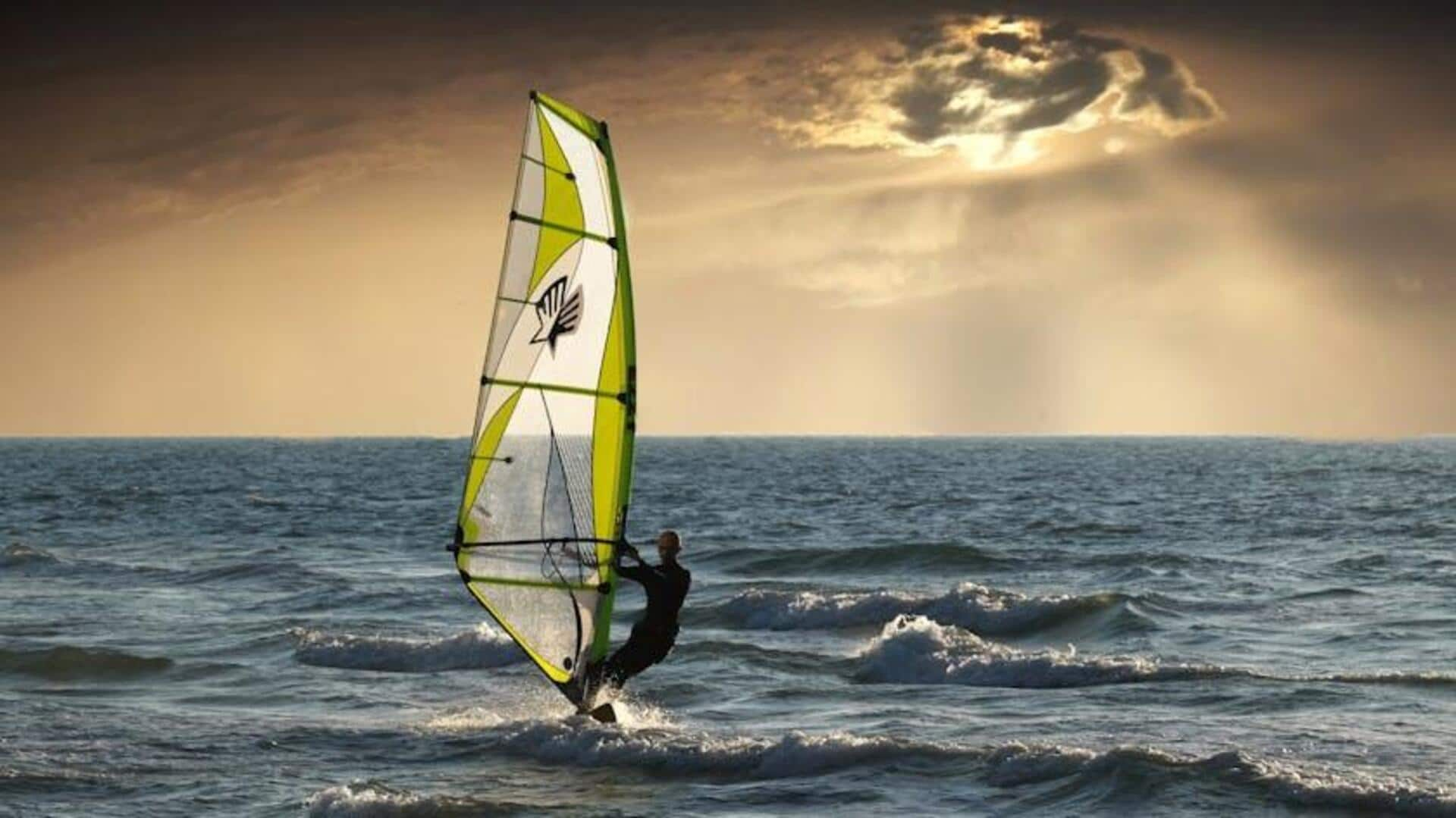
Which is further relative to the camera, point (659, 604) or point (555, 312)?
A: point (659, 604)

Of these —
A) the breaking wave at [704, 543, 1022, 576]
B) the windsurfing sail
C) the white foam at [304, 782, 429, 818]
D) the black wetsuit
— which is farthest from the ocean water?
the windsurfing sail

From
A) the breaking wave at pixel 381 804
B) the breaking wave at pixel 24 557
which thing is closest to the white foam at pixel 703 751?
the breaking wave at pixel 381 804

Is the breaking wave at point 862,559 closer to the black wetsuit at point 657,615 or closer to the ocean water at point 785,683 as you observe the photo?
the ocean water at point 785,683

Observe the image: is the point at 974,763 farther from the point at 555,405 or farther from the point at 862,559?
the point at 862,559

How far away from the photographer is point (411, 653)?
83.0 ft

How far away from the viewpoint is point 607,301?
55.2 ft

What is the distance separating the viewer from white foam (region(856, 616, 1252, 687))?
22906 mm

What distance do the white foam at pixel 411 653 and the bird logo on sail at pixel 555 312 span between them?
9.24 meters

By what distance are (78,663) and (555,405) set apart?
10.2 metres

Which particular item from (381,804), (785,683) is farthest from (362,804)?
(785,683)

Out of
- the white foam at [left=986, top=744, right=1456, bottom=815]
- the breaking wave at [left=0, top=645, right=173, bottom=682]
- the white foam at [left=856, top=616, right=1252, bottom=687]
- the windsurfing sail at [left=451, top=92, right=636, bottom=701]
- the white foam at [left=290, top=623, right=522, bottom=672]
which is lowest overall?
the breaking wave at [left=0, top=645, right=173, bottom=682]

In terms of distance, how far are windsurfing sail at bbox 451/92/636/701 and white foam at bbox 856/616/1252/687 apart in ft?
22.8

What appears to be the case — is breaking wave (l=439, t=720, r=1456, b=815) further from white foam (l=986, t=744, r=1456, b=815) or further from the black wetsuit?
the black wetsuit

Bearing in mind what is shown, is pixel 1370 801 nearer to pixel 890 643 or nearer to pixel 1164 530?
pixel 890 643
